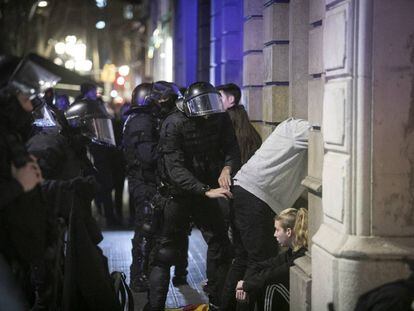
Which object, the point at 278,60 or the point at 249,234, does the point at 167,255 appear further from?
the point at 278,60

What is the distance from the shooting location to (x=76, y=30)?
4391 centimetres

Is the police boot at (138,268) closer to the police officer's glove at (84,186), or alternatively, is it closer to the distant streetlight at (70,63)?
the police officer's glove at (84,186)

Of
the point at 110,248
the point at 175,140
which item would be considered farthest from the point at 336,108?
the point at 110,248

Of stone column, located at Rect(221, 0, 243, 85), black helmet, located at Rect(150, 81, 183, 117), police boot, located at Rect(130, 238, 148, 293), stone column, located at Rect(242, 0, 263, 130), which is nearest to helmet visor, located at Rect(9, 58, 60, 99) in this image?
black helmet, located at Rect(150, 81, 183, 117)

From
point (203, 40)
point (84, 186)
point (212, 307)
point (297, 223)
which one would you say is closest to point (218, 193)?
point (297, 223)

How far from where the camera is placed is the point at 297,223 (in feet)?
20.2

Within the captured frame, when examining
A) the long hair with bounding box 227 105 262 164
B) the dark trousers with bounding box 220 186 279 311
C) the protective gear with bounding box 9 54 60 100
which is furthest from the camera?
the long hair with bounding box 227 105 262 164

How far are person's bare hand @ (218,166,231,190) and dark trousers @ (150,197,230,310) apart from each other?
8.4 inches

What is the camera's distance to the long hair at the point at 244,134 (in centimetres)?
787

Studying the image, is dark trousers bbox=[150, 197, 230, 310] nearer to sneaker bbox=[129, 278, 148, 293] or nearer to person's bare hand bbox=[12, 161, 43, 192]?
sneaker bbox=[129, 278, 148, 293]

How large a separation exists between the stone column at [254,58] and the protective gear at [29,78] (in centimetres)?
485

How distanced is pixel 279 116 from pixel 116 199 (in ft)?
17.1

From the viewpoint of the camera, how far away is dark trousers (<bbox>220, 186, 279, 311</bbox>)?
20.9ft

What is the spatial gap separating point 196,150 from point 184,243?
2.97ft
